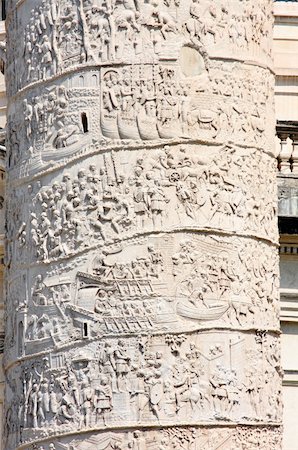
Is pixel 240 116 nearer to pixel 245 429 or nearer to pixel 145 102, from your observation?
pixel 145 102

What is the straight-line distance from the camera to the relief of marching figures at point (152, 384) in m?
12.3

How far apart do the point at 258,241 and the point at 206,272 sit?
1.58ft

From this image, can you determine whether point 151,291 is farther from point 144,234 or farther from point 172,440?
point 172,440

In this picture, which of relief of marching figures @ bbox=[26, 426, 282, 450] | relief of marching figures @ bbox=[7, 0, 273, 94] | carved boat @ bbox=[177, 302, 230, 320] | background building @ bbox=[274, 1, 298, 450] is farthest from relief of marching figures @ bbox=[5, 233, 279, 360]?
background building @ bbox=[274, 1, 298, 450]

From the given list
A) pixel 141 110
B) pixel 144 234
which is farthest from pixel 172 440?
pixel 141 110

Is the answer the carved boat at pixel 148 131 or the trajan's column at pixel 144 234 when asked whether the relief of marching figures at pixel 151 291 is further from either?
the carved boat at pixel 148 131

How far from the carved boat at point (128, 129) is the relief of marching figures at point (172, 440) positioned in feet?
Answer: 5.77

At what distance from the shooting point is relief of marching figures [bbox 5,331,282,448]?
1232 centimetres

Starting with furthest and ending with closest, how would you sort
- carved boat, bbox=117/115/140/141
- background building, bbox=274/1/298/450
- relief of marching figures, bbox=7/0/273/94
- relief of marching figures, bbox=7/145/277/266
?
background building, bbox=274/1/298/450
relief of marching figures, bbox=7/0/273/94
carved boat, bbox=117/115/140/141
relief of marching figures, bbox=7/145/277/266

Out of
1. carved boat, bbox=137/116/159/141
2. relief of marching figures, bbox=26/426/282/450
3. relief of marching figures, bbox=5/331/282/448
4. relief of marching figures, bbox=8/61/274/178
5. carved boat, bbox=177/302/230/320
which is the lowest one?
relief of marching figures, bbox=26/426/282/450

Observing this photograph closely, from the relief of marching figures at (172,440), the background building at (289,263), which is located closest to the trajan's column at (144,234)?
the relief of marching figures at (172,440)

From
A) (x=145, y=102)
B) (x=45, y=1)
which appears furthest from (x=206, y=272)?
(x=45, y=1)

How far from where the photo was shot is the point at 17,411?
507 inches

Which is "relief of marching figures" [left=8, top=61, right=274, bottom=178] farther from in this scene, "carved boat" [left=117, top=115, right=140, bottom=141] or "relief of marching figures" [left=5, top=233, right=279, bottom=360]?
"relief of marching figures" [left=5, top=233, right=279, bottom=360]
